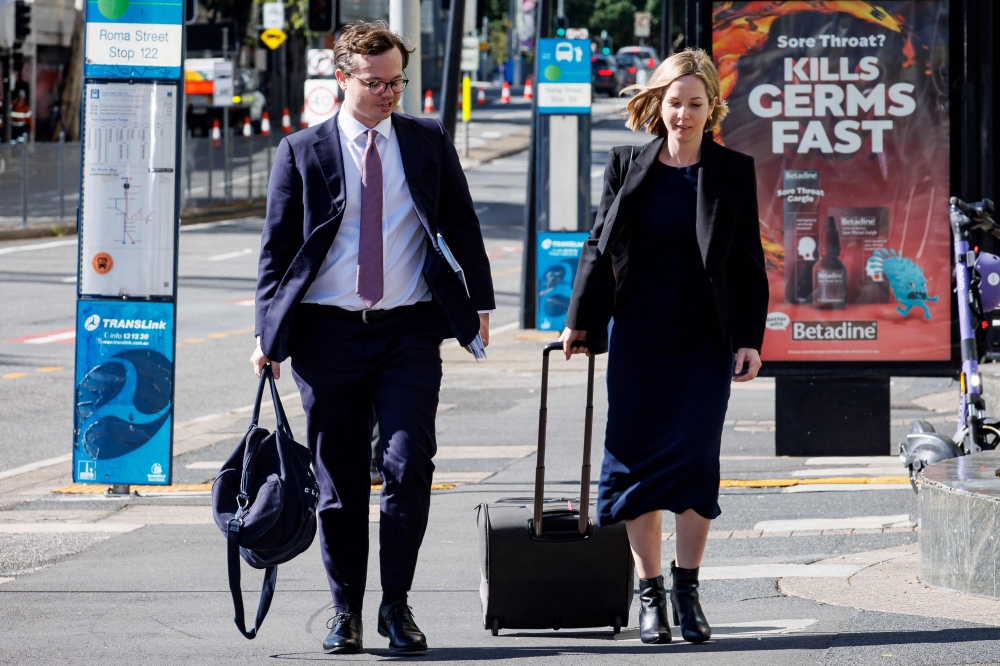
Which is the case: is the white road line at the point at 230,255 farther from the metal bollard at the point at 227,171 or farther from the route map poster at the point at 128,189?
the route map poster at the point at 128,189

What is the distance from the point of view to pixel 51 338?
609 inches

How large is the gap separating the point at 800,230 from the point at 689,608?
13.0ft

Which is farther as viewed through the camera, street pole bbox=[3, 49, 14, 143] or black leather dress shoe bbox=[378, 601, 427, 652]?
street pole bbox=[3, 49, 14, 143]

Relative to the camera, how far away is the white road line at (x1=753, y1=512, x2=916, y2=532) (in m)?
7.05

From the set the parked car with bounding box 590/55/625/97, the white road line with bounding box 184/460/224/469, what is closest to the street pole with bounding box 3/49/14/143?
the parked car with bounding box 590/55/625/97

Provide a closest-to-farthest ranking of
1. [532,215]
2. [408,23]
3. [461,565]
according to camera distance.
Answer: [461,565], [408,23], [532,215]

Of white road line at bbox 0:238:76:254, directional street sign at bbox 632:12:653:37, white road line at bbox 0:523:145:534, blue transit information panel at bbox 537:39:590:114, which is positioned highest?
directional street sign at bbox 632:12:653:37

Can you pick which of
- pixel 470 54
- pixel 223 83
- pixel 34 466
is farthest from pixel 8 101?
pixel 34 466

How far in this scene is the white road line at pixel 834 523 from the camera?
7.05m

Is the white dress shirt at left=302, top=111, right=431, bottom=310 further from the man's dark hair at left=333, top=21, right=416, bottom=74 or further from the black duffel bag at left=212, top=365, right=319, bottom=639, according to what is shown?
the black duffel bag at left=212, top=365, right=319, bottom=639

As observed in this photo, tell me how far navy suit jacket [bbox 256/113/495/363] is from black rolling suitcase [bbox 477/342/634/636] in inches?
14.1

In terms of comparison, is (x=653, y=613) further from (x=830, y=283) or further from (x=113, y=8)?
(x=113, y=8)

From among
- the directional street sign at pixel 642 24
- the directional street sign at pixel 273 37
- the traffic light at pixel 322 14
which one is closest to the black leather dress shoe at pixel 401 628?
the traffic light at pixel 322 14

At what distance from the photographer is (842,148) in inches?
338
